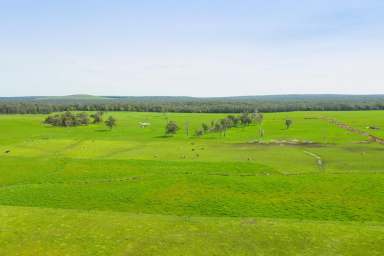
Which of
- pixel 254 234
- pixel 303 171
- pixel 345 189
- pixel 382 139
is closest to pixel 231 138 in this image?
pixel 382 139

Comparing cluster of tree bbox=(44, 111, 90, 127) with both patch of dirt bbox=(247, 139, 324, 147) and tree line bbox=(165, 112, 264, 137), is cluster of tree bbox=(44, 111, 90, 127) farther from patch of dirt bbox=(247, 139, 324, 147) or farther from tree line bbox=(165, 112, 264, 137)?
patch of dirt bbox=(247, 139, 324, 147)

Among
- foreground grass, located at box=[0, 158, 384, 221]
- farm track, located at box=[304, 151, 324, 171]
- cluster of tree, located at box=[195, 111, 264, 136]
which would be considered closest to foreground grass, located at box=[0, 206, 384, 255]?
foreground grass, located at box=[0, 158, 384, 221]

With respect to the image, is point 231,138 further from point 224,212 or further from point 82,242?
point 82,242

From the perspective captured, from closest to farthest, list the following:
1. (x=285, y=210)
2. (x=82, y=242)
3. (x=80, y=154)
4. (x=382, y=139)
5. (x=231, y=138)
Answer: (x=82, y=242) < (x=285, y=210) < (x=80, y=154) < (x=382, y=139) < (x=231, y=138)

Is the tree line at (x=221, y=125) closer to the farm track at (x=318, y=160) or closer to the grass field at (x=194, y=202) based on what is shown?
the grass field at (x=194, y=202)

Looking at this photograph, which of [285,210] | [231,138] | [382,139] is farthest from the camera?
[231,138]

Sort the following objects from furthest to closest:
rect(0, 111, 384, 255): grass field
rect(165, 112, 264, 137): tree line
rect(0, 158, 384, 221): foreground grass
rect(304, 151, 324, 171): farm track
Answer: rect(165, 112, 264, 137): tree line
rect(304, 151, 324, 171): farm track
rect(0, 158, 384, 221): foreground grass
rect(0, 111, 384, 255): grass field

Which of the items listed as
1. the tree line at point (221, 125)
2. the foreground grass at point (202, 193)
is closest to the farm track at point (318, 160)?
the foreground grass at point (202, 193)
